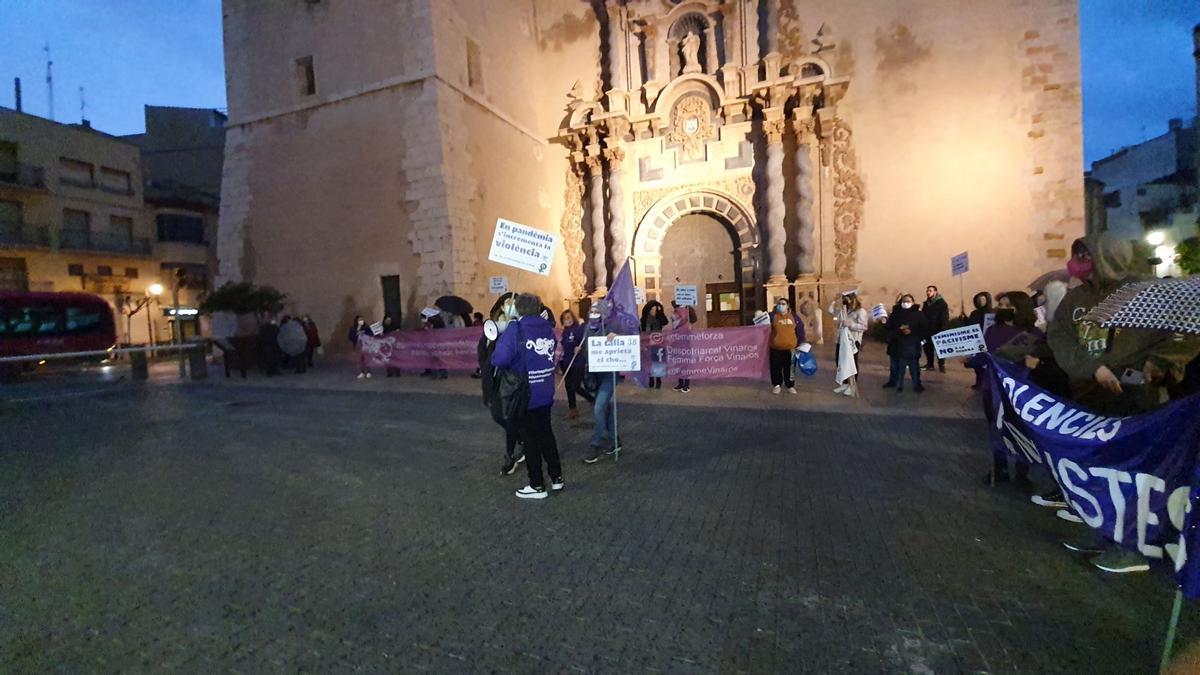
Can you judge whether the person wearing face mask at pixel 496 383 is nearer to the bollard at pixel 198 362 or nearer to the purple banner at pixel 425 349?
the purple banner at pixel 425 349

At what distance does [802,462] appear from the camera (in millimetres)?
5453

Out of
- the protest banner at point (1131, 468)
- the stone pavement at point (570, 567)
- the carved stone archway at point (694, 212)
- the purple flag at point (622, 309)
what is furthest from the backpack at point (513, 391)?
the carved stone archway at point (694, 212)

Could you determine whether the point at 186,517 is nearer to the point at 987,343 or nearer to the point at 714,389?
the point at 714,389

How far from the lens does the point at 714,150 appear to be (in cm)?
1858

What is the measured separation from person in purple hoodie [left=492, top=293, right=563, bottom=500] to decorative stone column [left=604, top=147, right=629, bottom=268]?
14730 millimetres

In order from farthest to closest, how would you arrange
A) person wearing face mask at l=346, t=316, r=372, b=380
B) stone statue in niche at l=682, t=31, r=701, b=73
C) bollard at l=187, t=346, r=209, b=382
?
stone statue in niche at l=682, t=31, r=701, b=73
bollard at l=187, t=346, r=209, b=382
person wearing face mask at l=346, t=316, r=372, b=380

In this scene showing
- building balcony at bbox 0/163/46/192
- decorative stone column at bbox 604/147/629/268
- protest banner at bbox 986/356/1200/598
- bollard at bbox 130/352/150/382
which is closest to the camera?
protest banner at bbox 986/356/1200/598

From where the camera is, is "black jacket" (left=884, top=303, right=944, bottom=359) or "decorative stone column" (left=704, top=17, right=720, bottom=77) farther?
"decorative stone column" (left=704, top=17, right=720, bottom=77)

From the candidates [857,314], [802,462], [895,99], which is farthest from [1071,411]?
[895,99]

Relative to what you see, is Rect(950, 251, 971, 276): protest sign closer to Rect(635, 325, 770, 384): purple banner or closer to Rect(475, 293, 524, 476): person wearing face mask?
Rect(635, 325, 770, 384): purple banner

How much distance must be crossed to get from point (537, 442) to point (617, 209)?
51.3ft

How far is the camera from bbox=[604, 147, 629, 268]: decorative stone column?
19.3 metres

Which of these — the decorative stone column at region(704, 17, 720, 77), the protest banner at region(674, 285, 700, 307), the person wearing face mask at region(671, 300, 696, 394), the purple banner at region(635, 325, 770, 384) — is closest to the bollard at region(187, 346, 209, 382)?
the purple banner at region(635, 325, 770, 384)

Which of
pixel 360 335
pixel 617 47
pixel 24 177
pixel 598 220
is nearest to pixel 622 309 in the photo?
pixel 360 335
